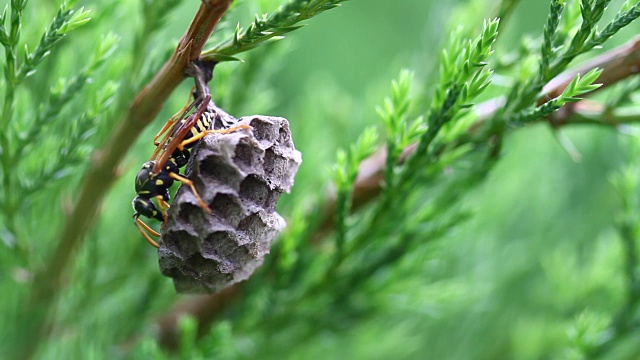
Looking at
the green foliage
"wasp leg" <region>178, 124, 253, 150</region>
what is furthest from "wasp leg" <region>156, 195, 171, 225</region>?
the green foliage

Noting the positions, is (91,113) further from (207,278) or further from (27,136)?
(207,278)

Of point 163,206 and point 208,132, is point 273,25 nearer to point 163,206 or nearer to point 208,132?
point 208,132

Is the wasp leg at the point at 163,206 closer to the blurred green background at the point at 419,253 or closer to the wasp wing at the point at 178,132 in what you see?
the wasp wing at the point at 178,132

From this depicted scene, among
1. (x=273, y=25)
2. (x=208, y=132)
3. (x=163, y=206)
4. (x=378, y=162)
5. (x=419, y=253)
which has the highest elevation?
(x=273, y=25)

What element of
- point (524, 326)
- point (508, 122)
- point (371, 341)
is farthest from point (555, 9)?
point (524, 326)

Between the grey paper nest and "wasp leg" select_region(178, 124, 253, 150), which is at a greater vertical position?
"wasp leg" select_region(178, 124, 253, 150)

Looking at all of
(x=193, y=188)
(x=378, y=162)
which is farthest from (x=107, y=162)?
(x=378, y=162)

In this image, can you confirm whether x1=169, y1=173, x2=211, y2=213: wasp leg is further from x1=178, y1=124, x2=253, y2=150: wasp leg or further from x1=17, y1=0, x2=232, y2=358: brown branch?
x1=17, y1=0, x2=232, y2=358: brown branch
